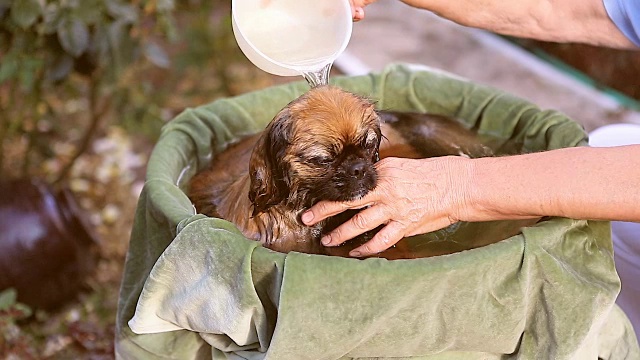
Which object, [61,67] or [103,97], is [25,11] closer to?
[61,67]

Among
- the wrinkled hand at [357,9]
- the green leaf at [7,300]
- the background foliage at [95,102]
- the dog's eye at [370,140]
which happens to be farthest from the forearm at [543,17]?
the green leaf at [7,300]

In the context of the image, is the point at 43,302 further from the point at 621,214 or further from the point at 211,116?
the point at 621,214

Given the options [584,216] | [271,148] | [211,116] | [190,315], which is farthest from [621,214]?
[211,116]

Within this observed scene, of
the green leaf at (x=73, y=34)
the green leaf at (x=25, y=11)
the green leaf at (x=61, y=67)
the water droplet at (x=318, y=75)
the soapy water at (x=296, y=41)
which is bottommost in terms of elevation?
the green leaf at (x=61, y=67)

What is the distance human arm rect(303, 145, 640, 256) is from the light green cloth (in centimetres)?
9

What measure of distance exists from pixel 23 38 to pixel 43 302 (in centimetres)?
118

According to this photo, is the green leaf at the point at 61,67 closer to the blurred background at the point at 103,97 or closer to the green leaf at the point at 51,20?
the blurred background at the point at 103,97

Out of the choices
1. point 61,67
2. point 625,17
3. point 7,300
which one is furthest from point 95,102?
point 625,17

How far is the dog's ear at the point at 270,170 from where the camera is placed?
208cm

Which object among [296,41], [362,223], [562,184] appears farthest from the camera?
[296,41]

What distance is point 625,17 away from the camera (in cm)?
258

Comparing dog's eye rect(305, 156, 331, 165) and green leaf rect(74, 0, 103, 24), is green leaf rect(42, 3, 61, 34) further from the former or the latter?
dog's eye rect(305, 156, 331, 165)

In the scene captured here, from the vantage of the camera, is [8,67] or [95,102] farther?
[95,102]

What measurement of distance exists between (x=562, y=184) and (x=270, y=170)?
30.0 inches
